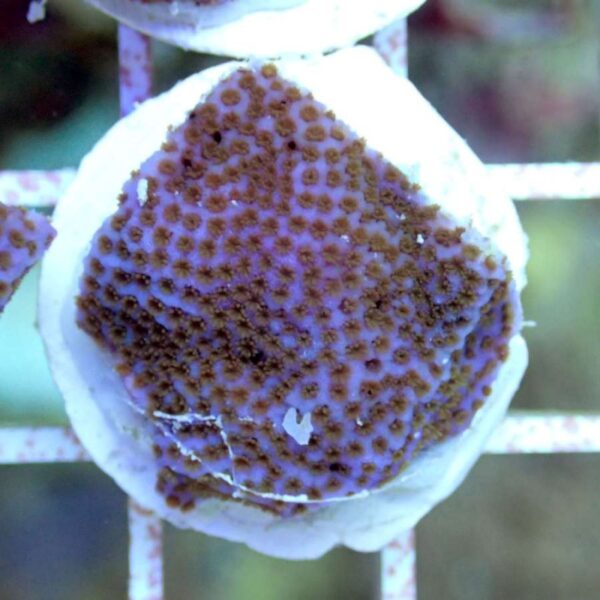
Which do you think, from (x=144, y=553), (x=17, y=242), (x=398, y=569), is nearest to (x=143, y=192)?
(x=17, y=242)

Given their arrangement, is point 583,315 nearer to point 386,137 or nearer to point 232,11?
point 386,137

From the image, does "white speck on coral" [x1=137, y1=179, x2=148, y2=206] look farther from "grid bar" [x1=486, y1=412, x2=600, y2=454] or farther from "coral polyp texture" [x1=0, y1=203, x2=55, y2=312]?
"grid bar" [x1=486, y1=412, x2=600, y2=454]

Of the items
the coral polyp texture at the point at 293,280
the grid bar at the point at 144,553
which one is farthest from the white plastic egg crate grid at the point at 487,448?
the coral polyp texture at the point at 293,280

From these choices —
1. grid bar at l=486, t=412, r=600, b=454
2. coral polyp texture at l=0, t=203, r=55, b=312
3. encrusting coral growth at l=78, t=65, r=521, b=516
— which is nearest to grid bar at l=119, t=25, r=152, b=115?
encrusting coral growth at l=78, t=65, r=521, b=516

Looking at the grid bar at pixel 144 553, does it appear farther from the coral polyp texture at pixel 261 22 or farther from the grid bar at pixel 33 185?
the coral polyp texture at pixel 261 22

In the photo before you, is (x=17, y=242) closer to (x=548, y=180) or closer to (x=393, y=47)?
(x=393, y=47)

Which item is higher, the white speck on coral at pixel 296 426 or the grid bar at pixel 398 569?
the white speck on coral at pixel 296 426
